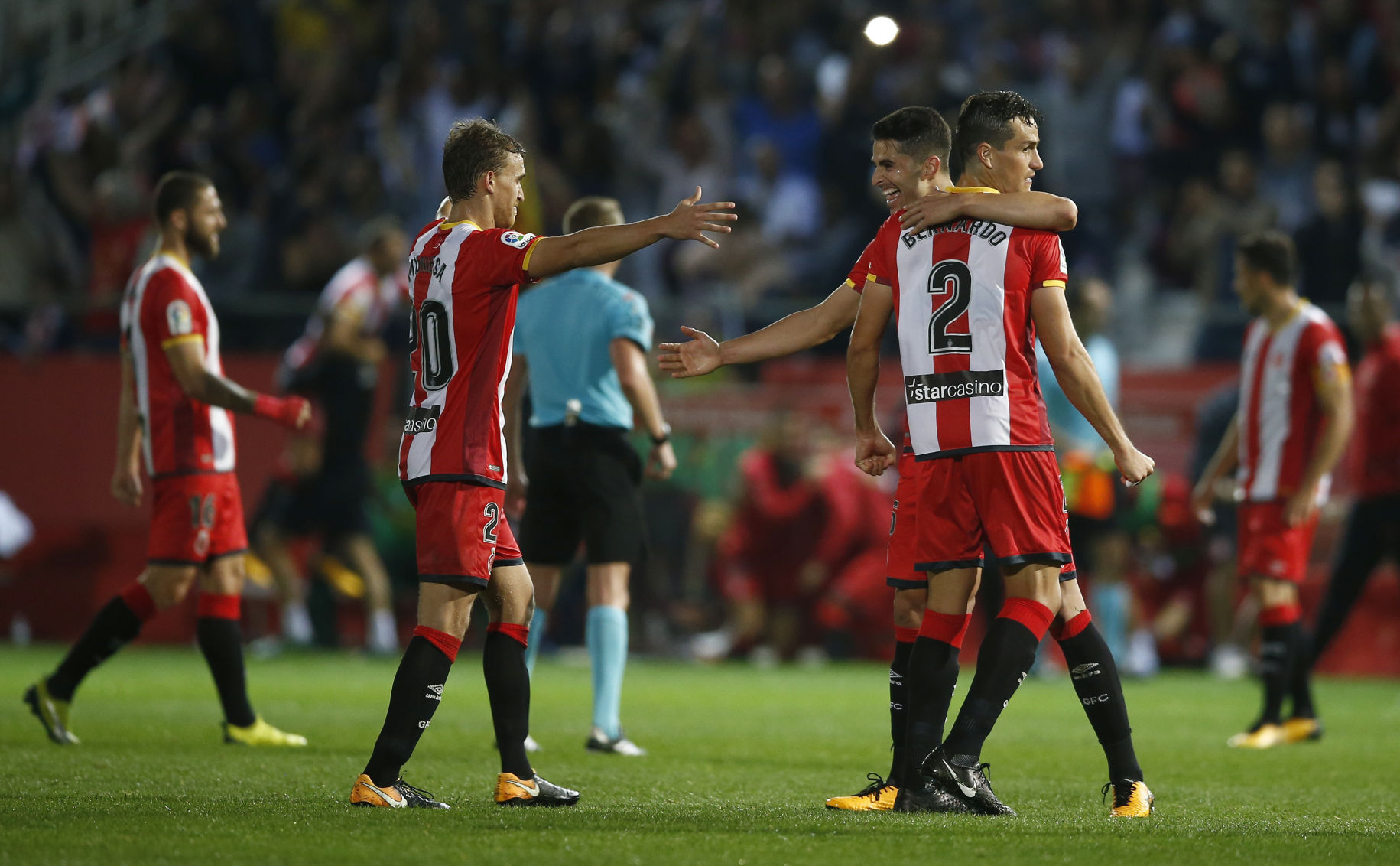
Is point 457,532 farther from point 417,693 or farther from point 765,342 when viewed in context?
point 765,342

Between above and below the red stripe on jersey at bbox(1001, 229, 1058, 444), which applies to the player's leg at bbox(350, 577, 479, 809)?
below

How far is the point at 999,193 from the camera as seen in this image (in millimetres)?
5598

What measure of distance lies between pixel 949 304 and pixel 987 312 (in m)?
0.13

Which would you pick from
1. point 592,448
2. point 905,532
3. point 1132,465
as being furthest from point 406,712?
point 592,448

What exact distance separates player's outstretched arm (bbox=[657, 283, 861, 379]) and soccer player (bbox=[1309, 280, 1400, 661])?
16.8 feet

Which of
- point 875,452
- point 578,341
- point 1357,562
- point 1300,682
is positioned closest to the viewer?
point 875,452

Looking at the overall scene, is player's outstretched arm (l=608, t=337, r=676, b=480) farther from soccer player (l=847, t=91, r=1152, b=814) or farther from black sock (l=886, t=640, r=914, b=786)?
soccer player (l=847, t=91, r=1152, b=814)

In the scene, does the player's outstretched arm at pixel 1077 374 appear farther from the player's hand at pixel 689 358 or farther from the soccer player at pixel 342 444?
the soccer player at pixel 342 444

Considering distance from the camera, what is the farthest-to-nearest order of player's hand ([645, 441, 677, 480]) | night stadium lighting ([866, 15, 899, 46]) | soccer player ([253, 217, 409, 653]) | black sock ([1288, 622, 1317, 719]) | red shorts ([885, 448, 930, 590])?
soccer player ([253, 217, 409, 653]) < black sock ([1288, 622, 1317, 719]) < player's hand ([645, 441, 677, 480]) < night stadium lighting ([866, 15, 899, 46]) < red shorts ([885, 448, 930, 590])

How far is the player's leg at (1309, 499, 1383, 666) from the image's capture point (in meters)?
9.89

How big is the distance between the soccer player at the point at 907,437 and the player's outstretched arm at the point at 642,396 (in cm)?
182

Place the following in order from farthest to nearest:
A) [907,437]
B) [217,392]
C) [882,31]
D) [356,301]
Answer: [356,301], [217,392], [882,31], [907,437]

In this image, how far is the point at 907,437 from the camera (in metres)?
5.79

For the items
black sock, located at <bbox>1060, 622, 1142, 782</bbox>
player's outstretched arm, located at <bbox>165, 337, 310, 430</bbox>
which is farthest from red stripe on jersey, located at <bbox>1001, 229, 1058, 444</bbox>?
player's outstretched arm, located at <bbox>165, 337, 310, 430</bbox>
